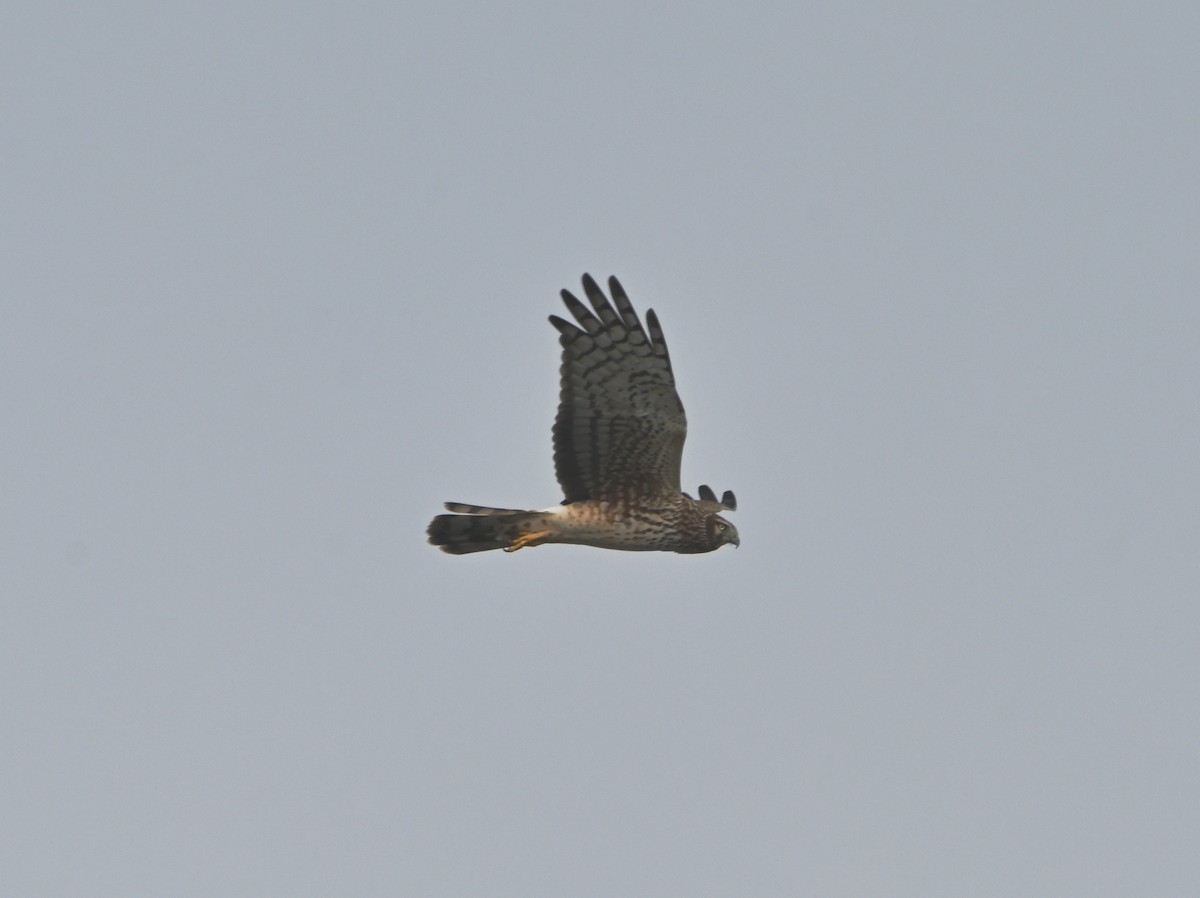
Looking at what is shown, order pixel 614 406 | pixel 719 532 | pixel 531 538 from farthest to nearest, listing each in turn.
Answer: pixel 719 532 < pixel 531 538 < pixel 614 406

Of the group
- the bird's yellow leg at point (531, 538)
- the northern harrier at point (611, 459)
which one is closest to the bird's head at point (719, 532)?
the northern harrier at point (611, 459)

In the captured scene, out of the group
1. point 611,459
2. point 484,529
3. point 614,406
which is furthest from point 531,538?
point 614,406

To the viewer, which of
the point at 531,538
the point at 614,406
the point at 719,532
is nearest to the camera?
the point at 614,406

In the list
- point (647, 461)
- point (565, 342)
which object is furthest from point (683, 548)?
point (565, 342)

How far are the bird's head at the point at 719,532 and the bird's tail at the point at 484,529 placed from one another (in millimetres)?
1396

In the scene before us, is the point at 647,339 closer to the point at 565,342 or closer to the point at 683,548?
the point at 565,342

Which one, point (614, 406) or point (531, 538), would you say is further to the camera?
point (531, 538)

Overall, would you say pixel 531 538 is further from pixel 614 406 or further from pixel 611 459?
pixel 614 406

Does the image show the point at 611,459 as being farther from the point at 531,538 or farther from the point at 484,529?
the point at 484,529

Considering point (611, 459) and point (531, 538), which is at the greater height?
point (611, 459)

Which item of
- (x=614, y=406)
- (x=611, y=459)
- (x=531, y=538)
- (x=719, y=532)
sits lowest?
(x=531, y=538)

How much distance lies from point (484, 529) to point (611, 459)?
123cm

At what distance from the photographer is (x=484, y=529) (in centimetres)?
1784

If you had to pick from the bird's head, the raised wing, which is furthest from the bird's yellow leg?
the bird's head
